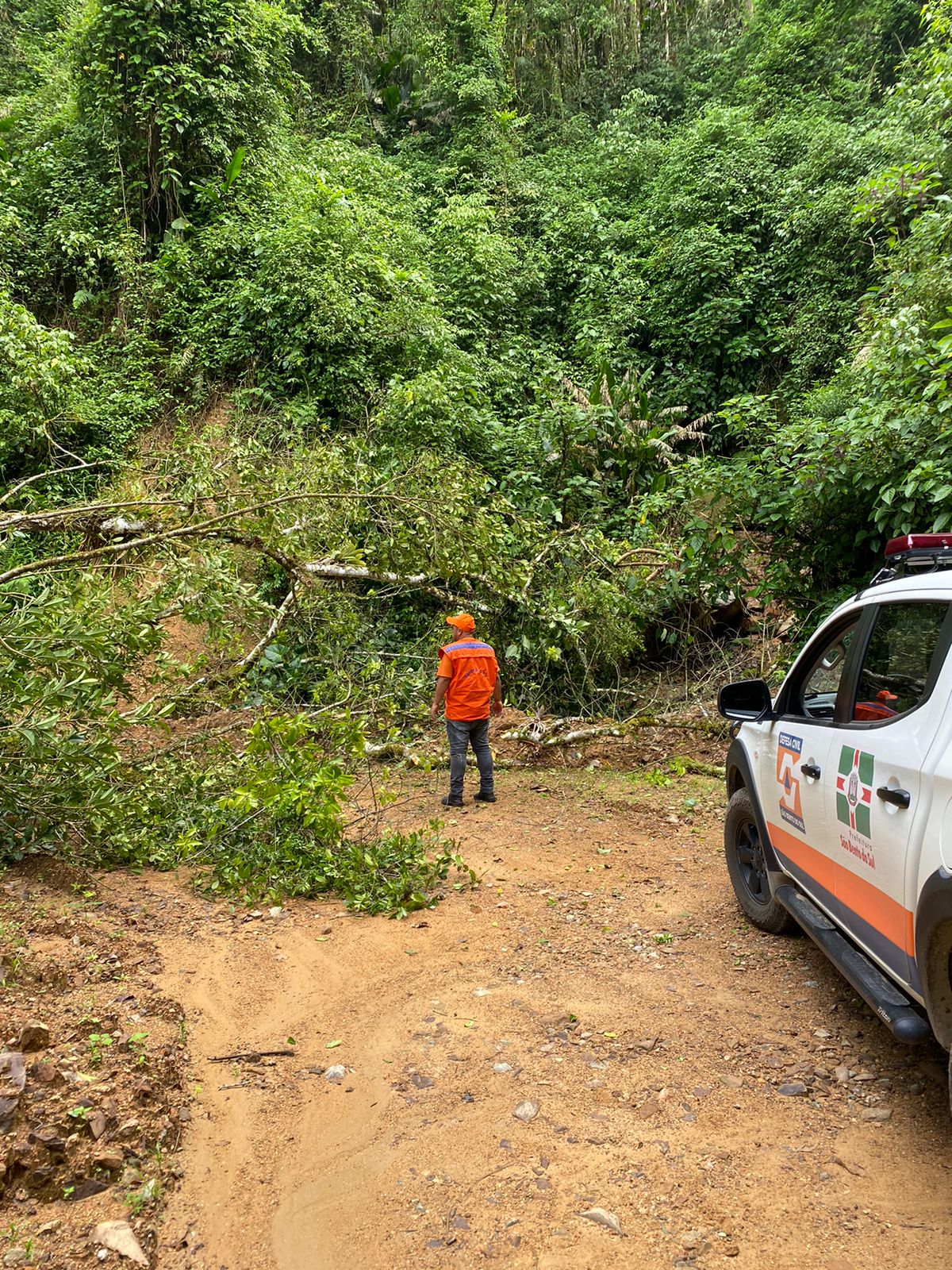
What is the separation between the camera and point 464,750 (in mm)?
7688

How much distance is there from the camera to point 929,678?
8.98 ft

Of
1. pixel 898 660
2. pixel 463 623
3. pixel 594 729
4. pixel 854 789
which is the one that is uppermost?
pixel 898 660

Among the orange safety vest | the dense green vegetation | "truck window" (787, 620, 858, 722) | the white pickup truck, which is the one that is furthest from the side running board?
the orange safety vest

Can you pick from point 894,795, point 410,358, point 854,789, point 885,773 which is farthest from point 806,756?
point 410,358

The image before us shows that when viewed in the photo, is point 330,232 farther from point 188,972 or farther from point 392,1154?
point 392,1154

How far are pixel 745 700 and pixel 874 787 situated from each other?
4.58ft

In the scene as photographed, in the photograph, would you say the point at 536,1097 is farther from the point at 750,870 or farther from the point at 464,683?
the point at 464,683

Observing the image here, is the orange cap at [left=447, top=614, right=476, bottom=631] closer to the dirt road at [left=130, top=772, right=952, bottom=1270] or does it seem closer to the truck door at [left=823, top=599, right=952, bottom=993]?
the dirt road at [left=130, top=772, right=952, bottom=1270]

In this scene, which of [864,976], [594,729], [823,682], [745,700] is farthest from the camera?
[594,729]

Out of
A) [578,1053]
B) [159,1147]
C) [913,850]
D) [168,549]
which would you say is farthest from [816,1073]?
[168,549]

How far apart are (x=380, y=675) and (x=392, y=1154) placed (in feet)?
20.6

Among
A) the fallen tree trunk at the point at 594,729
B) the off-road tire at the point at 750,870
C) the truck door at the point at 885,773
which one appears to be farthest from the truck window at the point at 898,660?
the fallen tree trunk at the point at 594,729

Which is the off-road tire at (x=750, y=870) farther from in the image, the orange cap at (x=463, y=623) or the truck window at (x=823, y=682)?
the orange cap at (x=463, y=623)

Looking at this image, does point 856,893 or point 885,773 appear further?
point 856,893
